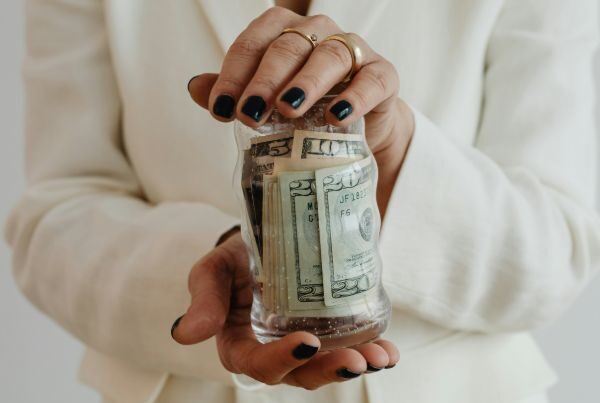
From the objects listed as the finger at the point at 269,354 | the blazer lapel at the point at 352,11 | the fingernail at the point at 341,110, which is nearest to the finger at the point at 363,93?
the fingernail at the point at 341,110

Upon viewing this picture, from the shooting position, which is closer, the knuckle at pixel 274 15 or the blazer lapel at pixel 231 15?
the knuckle at pixel 274 15

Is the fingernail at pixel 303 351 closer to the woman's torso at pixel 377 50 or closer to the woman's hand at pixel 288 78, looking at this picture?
the woman's hand at pixel 288 78

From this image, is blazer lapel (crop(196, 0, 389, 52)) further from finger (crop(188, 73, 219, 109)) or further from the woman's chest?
finger (crop(188, 73, 219, 109))

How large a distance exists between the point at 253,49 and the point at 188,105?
314 millimetres

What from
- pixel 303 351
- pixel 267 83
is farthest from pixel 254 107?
pixel 303 351

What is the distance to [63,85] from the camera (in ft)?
2.86

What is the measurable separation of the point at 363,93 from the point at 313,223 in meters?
0.09

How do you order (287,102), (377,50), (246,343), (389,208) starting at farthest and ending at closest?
(377,50) < (389,208) < (246,343) < (287,102)

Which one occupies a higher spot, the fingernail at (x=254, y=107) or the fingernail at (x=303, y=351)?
the fingernail at (x=254, y=107)

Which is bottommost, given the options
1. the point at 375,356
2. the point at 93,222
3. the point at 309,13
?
the point at 93,222

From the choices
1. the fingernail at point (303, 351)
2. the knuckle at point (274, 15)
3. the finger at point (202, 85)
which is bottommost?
the fingernail at point (303, 351)

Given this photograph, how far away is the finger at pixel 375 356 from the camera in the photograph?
54 centimetres

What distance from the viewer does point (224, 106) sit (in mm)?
509

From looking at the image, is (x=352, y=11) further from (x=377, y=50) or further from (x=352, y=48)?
(x=352, y=48)
